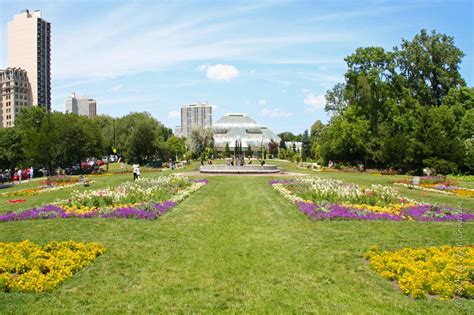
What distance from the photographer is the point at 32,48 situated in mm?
118375

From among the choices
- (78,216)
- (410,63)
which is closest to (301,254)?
(78,216)

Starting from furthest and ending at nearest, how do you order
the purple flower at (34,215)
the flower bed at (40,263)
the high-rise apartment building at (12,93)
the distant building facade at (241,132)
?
the distant building facade at (241,132), the high-rise apartment building at (12,93), the purple flower at (34,215), the flower bed at (40,263)

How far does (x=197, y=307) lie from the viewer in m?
7.07

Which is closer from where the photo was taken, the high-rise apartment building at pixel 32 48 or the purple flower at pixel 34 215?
the purple flower at pixel 34 215

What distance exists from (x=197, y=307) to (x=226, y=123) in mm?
141006

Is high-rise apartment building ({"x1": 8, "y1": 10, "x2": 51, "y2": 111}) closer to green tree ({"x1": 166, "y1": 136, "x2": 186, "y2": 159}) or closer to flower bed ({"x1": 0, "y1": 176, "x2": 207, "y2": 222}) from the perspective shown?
green tree ({"x1": 166, "y1": 136, "x2": 186, "y2": 159})

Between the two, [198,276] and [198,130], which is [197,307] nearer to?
[198,276]

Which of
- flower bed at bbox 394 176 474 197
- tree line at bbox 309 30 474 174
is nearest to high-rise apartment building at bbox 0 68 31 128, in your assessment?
tree line at bbox 309 30 474 174

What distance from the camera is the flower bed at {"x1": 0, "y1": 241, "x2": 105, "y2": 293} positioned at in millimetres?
7840

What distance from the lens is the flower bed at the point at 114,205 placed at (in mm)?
14969

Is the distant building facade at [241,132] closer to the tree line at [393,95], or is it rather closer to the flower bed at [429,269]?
the tree line at [393,95]

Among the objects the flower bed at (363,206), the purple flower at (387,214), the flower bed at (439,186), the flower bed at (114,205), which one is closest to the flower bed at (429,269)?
the purple flower at (387,214)

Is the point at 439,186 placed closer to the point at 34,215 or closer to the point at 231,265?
the point at 231,265

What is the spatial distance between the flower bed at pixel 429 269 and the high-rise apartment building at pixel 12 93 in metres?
119
